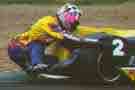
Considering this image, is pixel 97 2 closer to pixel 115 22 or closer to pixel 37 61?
pixel 115 22

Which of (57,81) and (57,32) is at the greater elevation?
(57,32)

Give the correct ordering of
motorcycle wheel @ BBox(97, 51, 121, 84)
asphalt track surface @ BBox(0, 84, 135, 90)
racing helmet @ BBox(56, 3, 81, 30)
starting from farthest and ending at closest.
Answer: racing helmet @ BBox(56, 3, 81, 30) → motorcycle wheel @ BBox(97, 51, 121, 84) → asphalt track surface @ BBox(0, 84, 135, 90)

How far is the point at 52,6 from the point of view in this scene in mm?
18719

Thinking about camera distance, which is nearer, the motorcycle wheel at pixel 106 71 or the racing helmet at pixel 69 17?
the motorcycle wheel at pixel 106 71

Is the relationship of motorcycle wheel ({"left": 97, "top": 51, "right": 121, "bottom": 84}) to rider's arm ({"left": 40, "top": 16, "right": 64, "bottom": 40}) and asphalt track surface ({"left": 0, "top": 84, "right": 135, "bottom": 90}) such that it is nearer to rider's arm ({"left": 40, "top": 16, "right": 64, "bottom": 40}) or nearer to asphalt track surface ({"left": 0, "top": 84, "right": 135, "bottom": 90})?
asphalt track surface ({"left": 0, "top": 84, "right": 135, "bottom": 90})

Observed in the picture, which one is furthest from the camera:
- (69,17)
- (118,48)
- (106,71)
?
(69,17)

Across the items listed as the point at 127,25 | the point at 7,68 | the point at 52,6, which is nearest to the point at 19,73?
the point at 7,68

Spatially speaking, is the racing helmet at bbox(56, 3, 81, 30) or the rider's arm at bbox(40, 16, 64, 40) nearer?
the rider's arm at bbox(40, 16, 64, 40)

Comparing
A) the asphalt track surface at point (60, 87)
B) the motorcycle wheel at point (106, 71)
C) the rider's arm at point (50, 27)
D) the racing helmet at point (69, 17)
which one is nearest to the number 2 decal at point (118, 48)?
the motorcycle wheel at point (106, 71)

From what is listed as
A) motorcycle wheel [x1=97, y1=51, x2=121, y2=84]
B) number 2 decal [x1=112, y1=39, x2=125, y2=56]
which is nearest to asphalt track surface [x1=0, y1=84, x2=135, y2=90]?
motorcycle wheel [x1=97, y1=51, x2=121, y2=84]

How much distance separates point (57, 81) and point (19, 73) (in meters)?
0.83

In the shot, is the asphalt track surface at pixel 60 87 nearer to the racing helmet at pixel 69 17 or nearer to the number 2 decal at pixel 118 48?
the number 2 decal at pixel 118 48

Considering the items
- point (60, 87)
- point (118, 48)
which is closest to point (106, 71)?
point (118, 48)

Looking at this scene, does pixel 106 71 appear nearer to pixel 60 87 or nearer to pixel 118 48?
pixel 118 48
